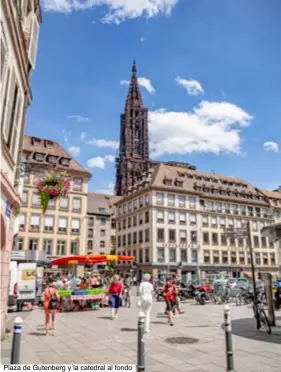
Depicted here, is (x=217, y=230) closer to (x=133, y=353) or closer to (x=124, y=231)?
(x=124, y=231)

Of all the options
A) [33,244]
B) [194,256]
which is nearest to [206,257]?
[194,256]

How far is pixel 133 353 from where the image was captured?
7.99 m

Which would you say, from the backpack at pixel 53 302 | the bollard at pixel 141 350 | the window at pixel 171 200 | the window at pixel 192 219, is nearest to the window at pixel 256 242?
the window at pixel 192 219

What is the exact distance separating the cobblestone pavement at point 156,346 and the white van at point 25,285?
5102 millimetres

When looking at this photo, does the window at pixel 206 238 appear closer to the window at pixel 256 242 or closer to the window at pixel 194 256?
the window at pixel 194 256

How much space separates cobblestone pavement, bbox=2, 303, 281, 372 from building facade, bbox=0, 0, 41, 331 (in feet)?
6.72

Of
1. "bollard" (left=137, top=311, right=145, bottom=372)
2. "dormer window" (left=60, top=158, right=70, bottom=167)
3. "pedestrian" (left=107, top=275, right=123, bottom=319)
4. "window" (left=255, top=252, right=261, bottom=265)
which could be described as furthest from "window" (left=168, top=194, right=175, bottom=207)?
"bollard" (left=137, top=311, right=145, bottom=372)

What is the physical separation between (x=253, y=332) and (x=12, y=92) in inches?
391

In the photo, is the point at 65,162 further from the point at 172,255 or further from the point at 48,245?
the point at 172,255

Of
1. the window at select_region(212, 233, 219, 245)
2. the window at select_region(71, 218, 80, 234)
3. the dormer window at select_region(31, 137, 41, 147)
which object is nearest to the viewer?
the window at select_region(71, 218, 80, 234)

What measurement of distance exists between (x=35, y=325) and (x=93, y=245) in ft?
197

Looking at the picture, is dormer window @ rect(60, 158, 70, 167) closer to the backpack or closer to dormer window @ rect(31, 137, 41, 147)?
dormer window @ rect(31, 137, 41, 147)

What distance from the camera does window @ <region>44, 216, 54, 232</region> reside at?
47250 mm

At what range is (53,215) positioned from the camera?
4775 centimetres
